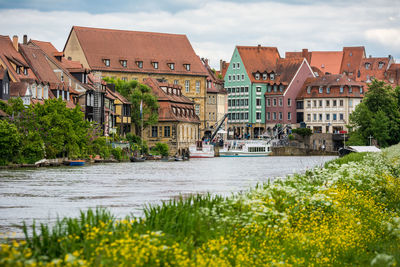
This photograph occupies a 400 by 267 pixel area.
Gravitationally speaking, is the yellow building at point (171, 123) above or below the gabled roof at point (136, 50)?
below

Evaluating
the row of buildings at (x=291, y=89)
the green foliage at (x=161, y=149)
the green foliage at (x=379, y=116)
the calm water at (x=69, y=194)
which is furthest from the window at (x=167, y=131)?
the calm water at (x=69, y=194)

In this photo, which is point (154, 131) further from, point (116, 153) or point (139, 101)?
point (116, 153)

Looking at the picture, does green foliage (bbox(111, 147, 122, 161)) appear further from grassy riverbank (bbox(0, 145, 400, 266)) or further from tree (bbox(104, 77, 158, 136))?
grassy riverbank (bbox(0, 145, 400, 266))

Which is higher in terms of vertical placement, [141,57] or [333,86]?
[141,57]

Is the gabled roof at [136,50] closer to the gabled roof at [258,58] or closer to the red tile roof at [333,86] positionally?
the gabled roof at [258,58]

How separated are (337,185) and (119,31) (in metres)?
108

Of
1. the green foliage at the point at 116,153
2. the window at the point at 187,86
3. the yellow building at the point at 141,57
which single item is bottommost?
the green foliage at the point at 116,153

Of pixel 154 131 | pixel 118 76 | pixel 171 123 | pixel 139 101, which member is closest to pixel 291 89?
pixel 118 76

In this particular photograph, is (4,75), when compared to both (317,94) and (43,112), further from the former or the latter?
(317,94)

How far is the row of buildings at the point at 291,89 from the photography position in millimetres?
145625

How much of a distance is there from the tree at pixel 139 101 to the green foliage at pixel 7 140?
4565 centimetres

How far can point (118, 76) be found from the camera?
12250 cm

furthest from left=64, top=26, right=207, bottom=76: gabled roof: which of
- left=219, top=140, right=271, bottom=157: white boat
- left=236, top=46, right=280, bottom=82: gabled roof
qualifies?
left=236, top=46, right=280, bottom=82: gabled roof

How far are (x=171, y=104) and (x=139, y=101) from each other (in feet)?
21.9
